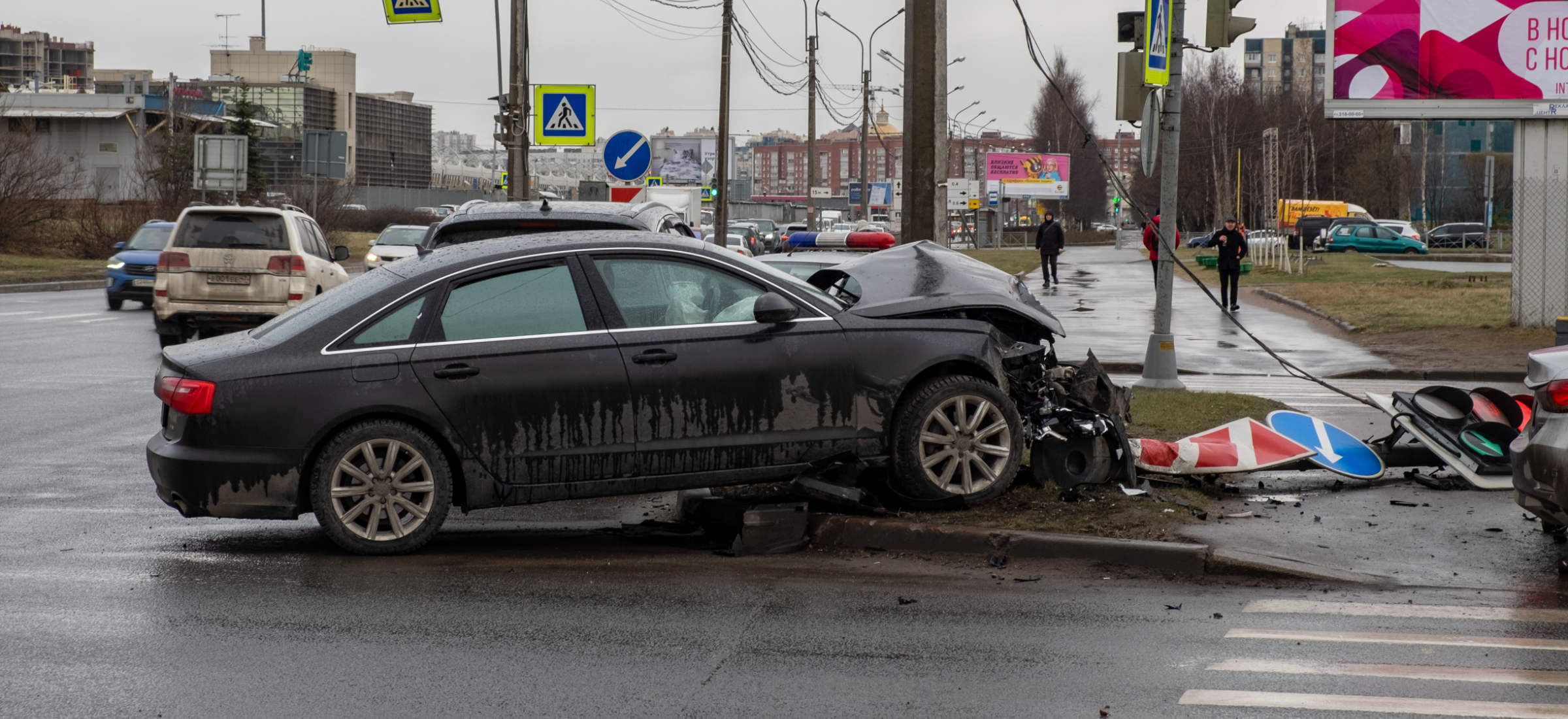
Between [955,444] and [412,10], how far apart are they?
15.4m

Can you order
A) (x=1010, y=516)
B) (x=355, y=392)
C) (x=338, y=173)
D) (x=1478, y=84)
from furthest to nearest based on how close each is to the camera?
(x=338, y=173) < (x=1478, y=84) < (x=1010, y=516) < (x=355, y=392)

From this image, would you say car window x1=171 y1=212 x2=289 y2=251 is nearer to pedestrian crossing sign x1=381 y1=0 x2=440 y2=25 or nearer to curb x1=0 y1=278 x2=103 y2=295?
pedestrian crossing sign x1=381 y1=0 x2=440 y2=25

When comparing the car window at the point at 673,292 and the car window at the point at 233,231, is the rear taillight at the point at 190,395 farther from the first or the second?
the car window at the point at 233,231

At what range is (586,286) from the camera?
7.37m

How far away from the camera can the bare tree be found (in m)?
41.7

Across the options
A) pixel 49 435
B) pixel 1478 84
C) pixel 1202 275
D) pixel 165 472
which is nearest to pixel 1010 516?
pixel 165 472

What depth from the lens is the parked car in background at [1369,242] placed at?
2413 inches

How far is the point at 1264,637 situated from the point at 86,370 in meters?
14.0

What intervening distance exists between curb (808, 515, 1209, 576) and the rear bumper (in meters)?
2.52

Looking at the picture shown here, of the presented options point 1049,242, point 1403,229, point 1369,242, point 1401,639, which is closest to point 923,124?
point 1401,639

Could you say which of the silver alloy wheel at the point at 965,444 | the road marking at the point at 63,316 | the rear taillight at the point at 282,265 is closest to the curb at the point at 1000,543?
the silver alloy wheel at the point at 965,444

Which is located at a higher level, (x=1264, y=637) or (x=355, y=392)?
(x=355, y=392)

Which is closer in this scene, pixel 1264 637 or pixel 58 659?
pixel 58 659

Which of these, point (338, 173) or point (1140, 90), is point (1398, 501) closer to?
point (1140, 90)
